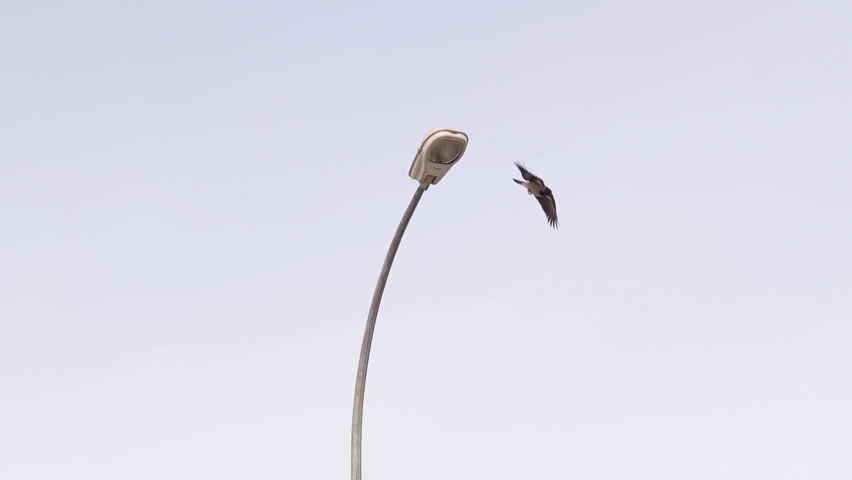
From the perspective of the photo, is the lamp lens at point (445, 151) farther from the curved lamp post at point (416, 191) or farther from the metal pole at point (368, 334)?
the metal pole at point (368, 334)

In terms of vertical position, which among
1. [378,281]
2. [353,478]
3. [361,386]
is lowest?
[353,478]

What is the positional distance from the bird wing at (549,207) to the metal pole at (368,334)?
1.20m

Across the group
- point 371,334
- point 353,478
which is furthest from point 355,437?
point 371,334

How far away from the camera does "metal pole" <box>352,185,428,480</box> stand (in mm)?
9781

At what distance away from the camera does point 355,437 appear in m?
9.77

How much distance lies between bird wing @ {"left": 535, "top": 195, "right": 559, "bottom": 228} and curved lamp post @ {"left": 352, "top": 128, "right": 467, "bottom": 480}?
3.50 ft

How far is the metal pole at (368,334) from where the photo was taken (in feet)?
32.1

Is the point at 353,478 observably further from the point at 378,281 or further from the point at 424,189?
the point at 424,189

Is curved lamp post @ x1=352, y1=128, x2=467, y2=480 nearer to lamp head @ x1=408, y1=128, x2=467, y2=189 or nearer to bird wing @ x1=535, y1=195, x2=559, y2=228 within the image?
lamp head @ x1=408, y1=128, x2=467, y2=189

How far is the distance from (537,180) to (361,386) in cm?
263

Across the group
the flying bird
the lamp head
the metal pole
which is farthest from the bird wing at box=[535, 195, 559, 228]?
the metal pole

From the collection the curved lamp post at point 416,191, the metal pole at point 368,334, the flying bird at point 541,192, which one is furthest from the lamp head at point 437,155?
the flying bird at point 541,192

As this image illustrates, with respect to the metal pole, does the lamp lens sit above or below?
above

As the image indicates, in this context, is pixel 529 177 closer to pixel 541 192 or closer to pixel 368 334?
pixel 541 192
